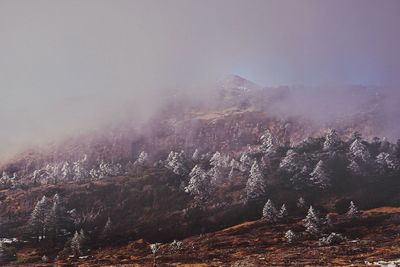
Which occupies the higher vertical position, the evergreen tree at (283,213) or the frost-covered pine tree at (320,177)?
the frost-covered pine tree at (320,177)

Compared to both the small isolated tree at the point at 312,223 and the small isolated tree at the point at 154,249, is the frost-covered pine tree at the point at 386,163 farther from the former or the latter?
the small isolated tree at the point at 154,249

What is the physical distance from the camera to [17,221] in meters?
121

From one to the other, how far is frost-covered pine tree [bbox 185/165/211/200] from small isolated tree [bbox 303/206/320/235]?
132 ft

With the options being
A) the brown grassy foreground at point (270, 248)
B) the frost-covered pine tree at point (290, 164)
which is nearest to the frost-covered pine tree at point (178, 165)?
the frost-covered pine tree at point (290, 164)

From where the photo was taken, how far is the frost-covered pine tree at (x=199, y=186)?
417ft

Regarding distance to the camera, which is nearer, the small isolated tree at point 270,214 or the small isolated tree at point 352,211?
the small isolated tree at point 352,211

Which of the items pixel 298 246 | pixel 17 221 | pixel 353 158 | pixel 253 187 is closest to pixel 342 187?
pixel 353 158

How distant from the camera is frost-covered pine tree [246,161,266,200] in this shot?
118700mm

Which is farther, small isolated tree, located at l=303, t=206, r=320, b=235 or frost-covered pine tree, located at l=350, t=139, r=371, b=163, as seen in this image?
frost-covered pine tree, located at l=350, t=139, r=371, b=163

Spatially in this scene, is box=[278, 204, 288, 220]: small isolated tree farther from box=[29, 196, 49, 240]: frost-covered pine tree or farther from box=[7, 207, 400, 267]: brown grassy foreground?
box=[29, 196, 49, 240]: frost-covered pine tree

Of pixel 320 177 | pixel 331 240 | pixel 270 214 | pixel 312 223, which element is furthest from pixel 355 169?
pixel 331 240

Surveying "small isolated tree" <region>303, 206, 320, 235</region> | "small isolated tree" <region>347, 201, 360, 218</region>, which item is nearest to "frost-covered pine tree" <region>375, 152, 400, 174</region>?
"small isolated tree" <region>347, 201, 360, 218</region>

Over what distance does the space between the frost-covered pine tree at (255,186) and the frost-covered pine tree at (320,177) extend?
51.7 ft

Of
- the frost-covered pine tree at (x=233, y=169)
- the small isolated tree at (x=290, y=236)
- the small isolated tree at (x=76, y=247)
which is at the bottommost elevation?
the small isolated tree at (x=76, y=247)
